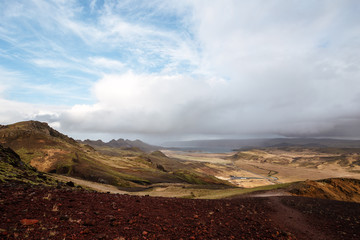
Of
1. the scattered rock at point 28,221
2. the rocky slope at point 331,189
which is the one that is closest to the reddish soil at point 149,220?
the scattered rock at point 28,221

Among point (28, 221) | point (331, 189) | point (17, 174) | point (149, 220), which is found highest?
point (28, 221)

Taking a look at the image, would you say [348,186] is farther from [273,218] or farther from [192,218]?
[192,218]

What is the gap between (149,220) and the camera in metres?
12.0

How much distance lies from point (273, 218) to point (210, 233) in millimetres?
9761

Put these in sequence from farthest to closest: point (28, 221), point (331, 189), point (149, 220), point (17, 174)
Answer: point (331, 189)
point (17, 174)
point (149, 220)
point (28, 221)

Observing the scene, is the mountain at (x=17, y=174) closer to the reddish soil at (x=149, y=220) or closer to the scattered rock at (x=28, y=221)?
the reddish soil at (x=149, y=220)

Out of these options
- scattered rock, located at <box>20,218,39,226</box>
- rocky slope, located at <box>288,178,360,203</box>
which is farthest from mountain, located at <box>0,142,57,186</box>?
rocky slope, located at <box>288,178,360,203</box>

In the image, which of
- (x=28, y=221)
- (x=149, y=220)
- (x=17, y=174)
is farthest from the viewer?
(x=17, y=174)

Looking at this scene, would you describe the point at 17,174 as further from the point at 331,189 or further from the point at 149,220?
the point at 331,189

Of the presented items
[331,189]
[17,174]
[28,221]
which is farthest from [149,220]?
[331,189]

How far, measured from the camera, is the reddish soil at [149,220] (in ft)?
29.7

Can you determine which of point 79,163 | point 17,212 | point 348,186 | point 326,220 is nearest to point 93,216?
point 17,212

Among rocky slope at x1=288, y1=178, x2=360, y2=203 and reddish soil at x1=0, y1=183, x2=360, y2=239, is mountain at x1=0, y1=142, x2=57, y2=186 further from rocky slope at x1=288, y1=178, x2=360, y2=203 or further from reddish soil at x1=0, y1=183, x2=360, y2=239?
rocky slope at x1=288, y1=178, x2=360, y2=203

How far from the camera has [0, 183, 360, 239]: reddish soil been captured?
9.06 meters
